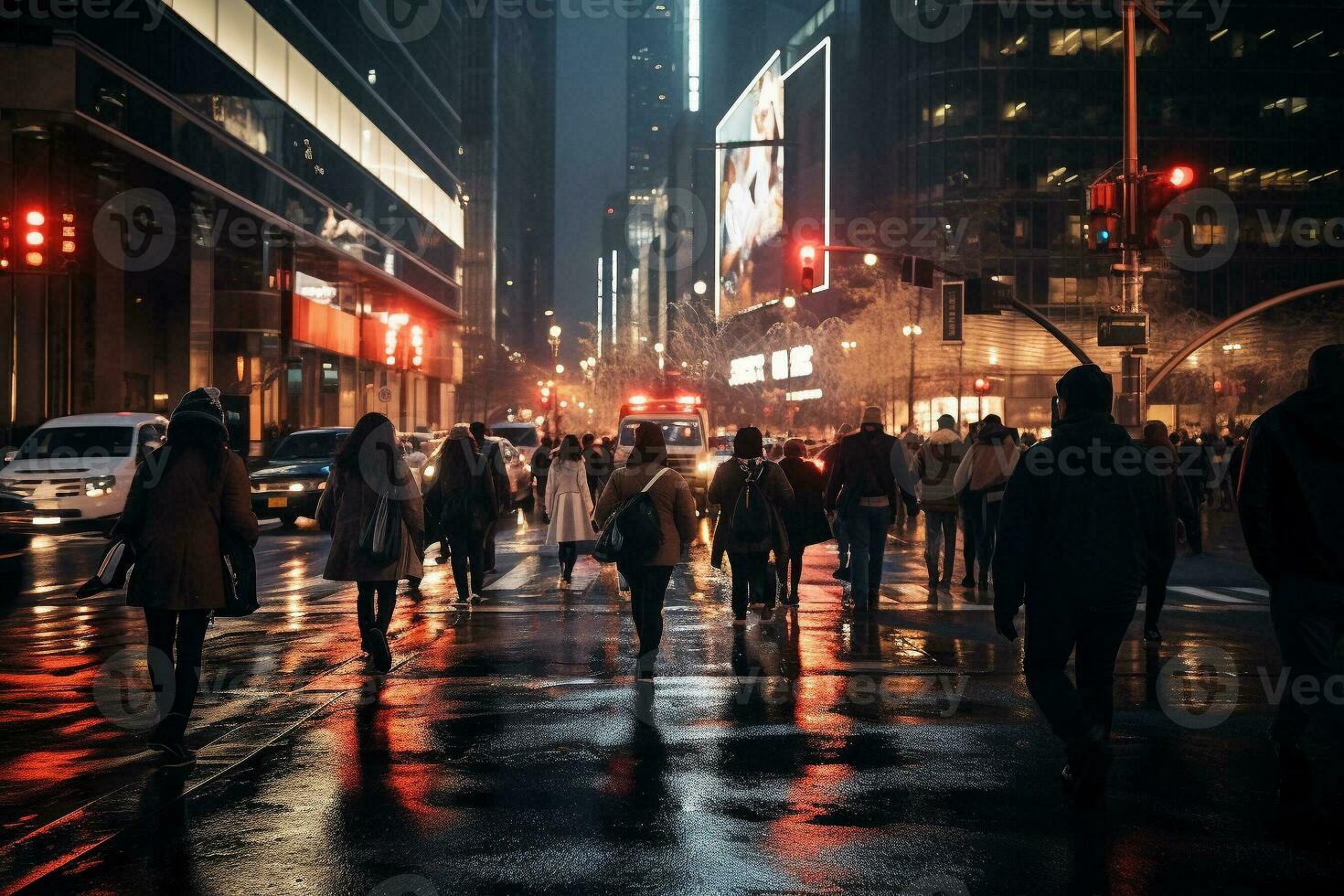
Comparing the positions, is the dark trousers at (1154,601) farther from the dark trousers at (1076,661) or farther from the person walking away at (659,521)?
the dark trousers at (1076,661)

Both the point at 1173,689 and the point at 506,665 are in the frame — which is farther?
the point at 506,665

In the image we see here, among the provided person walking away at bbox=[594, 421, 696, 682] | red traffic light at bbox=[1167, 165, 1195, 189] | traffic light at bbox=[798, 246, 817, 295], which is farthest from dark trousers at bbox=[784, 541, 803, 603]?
traffic light at bbox=[798, 246, 817, 295]

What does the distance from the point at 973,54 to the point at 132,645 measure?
7745 cm

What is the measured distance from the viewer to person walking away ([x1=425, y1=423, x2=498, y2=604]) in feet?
44.8

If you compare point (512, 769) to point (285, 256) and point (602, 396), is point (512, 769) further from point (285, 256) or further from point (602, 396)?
point (602, 396)

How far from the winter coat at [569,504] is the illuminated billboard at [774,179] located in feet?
250

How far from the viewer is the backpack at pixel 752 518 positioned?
1104 cm

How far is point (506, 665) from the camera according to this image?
9750 millimetres

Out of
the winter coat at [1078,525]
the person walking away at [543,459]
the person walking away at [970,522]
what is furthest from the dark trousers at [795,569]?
the person walking away at [543,459]

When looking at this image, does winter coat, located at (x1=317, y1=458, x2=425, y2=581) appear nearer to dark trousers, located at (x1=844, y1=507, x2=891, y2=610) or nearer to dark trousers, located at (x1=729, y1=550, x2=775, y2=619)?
dark trousers, located at (x1=729, y1=550, x2=775, y2=619)

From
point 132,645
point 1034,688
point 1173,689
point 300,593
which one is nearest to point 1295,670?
point 1034,688

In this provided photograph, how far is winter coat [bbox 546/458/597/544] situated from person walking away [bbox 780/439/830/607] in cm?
352

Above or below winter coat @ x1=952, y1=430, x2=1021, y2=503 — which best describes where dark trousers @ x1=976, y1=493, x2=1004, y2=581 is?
below

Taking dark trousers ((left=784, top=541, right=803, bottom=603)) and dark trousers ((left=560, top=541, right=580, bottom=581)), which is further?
dark trousers ((left=560, top=541, right=580, bottom=581))
